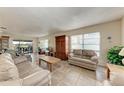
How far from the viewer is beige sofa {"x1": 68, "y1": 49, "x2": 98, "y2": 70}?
425cm

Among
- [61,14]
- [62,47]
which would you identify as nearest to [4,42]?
[62,47]

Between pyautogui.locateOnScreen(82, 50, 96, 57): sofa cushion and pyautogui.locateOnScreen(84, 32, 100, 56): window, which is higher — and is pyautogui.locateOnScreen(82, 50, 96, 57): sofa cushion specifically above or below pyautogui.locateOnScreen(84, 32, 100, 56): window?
below

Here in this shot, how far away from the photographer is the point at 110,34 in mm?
4758

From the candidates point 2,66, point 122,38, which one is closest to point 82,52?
point 122,38

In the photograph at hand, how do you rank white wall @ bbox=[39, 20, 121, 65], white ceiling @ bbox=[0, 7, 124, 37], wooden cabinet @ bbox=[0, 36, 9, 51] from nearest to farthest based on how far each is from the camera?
white ceiling @ bbox=[0, 7, 124, 37], white wall @ bbox=[39, 20, 121, 65], wooden cabinet @ bbox=[0, 36, 9, 51]

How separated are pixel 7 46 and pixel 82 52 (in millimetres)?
7984

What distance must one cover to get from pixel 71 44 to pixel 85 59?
2697 mm

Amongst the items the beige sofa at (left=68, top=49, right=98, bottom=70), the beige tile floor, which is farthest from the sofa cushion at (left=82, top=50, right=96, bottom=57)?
the beige tile floor

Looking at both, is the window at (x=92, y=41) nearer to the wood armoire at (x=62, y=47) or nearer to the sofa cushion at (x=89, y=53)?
the sofa cushion at (x=89, y=53)

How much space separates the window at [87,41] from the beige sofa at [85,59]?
0.82 meters

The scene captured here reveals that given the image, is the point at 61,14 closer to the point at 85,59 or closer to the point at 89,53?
the point at 85,59

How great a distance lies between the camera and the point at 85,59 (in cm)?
469

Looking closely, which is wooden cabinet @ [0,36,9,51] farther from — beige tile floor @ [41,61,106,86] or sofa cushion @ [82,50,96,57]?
sofa cushion @ [82,50,96,57]
